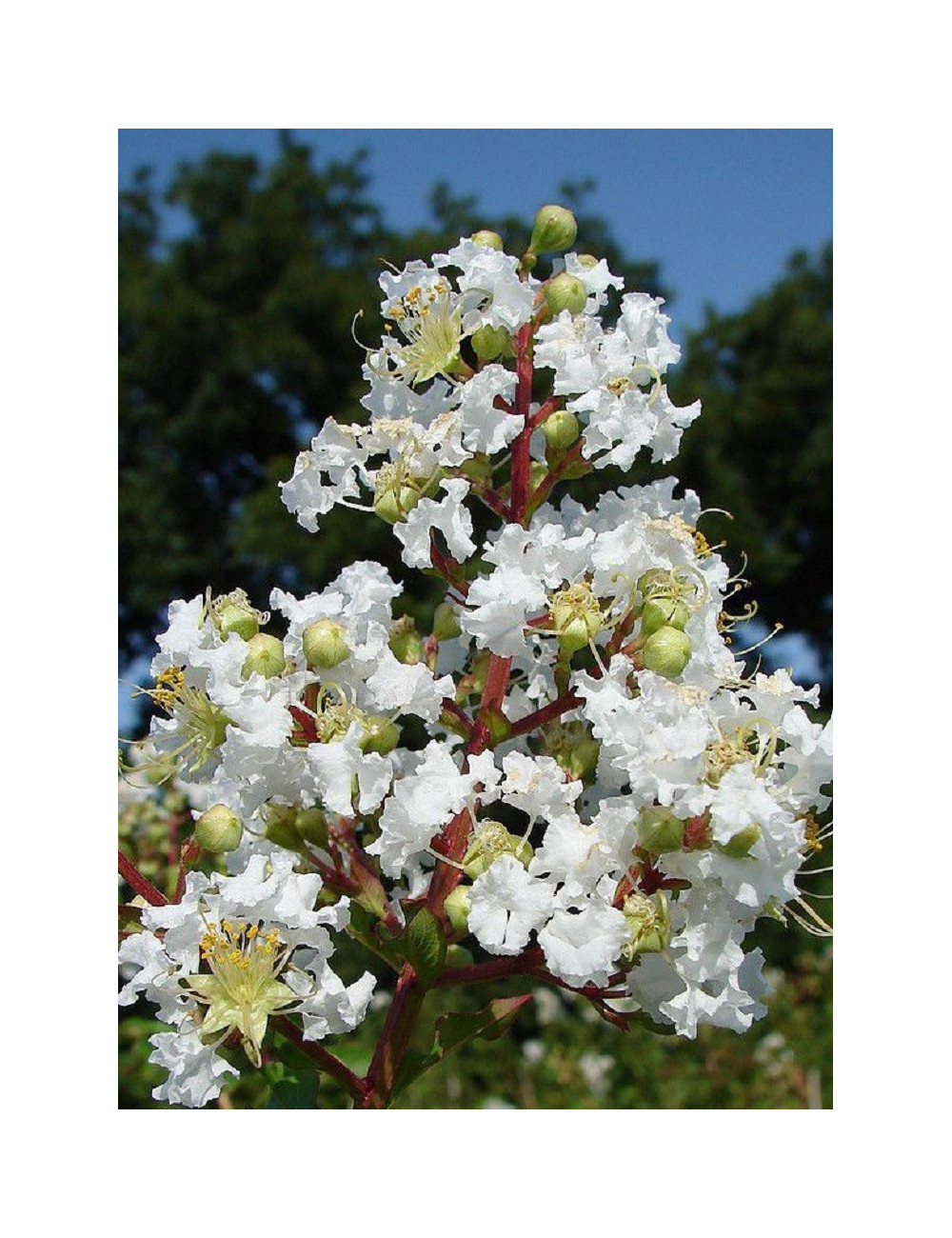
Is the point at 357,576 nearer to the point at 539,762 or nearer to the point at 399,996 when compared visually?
the point at 539,762

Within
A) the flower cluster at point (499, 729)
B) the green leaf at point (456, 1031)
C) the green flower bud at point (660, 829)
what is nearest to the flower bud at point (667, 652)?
the flower cluster at point (499, 729)

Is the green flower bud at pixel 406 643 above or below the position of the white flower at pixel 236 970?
above

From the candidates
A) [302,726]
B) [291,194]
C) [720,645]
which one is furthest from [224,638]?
[291,194]

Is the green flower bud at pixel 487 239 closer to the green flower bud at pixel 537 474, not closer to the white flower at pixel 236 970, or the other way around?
the green flower bud at pixel 537 474

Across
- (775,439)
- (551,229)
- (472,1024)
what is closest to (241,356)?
(775,439)

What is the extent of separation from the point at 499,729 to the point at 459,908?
0.18 m

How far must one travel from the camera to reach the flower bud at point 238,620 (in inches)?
48.3

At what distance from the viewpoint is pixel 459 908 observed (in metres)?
1.12

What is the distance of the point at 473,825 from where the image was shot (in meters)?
1.15

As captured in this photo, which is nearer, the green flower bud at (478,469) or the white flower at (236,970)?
the white flower at (236,970)

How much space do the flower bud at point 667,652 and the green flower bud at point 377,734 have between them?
10.0 inches

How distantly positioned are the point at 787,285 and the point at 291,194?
10.1ft

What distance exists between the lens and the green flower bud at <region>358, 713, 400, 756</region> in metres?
1.18

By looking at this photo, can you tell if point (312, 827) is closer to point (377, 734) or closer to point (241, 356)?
point (377, 734)
